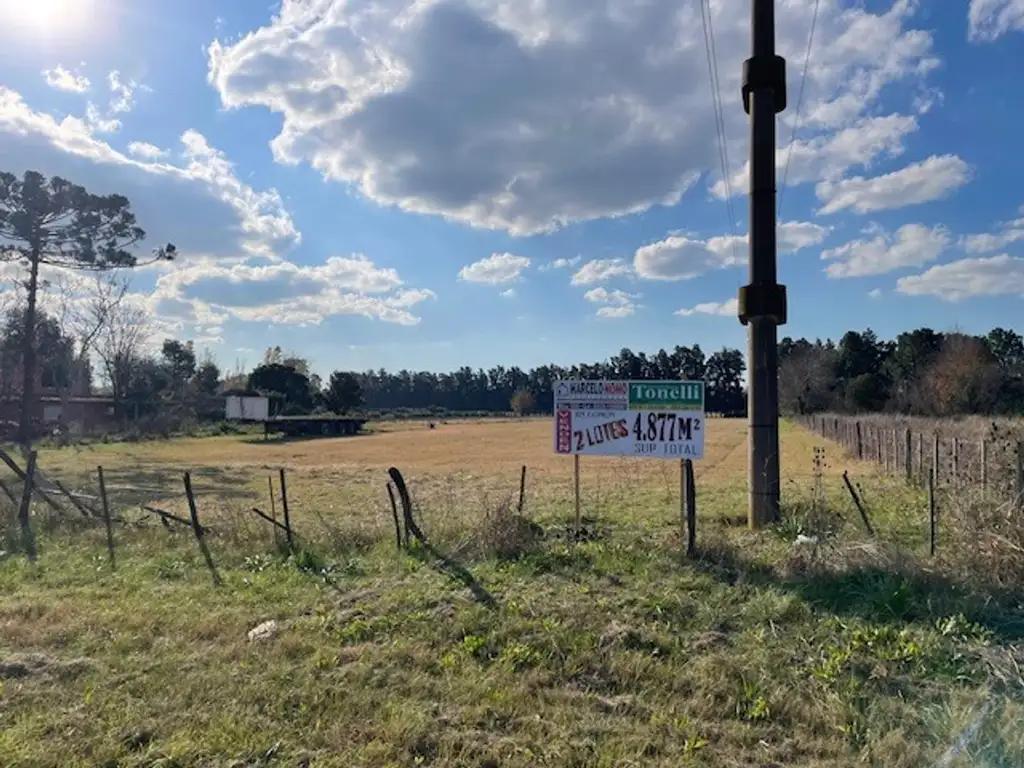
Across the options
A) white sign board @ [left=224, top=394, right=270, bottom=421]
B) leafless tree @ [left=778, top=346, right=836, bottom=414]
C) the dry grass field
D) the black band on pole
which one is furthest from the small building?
leafless tree @ [left=778, top=346, right=836, bottom=414]

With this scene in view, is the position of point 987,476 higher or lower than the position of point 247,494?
higher

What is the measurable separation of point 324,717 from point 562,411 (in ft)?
18.0

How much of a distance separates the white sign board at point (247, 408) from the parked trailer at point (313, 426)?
106 inches

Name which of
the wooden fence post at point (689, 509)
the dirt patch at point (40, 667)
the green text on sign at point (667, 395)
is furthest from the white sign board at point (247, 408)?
the dirt patch at point (40, 667)

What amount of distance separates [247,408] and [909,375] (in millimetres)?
67233

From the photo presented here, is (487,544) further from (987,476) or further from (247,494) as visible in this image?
(247,494)

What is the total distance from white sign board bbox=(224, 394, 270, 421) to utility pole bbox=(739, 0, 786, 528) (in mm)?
66318

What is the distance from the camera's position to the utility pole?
9492mm

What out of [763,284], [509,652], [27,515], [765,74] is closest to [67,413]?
[27,515]

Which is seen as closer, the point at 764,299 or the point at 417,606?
the point at 417,606

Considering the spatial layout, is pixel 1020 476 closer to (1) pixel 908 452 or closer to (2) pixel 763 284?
(2) pixel 763 284

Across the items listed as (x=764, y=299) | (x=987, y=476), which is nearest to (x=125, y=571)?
(x=764, y=299)

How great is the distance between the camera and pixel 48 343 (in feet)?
194

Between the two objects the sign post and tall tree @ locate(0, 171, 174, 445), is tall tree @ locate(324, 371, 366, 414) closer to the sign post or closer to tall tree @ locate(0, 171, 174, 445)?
tall tree @ locate(0, 171, 174, 445)
